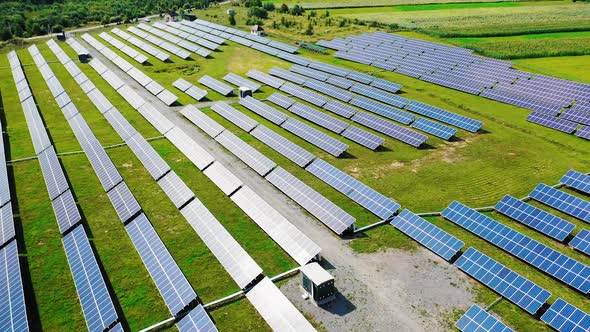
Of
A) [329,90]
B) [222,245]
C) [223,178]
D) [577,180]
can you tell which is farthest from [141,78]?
[577,180]

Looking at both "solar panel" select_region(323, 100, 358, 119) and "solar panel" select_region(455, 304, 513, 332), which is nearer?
"solar panel" select_region(455, 304, 513, 332)

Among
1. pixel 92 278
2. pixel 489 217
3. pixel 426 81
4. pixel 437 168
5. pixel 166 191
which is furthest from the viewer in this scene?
pixel 426 81

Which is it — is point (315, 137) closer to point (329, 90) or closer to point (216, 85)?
point (329, 90)

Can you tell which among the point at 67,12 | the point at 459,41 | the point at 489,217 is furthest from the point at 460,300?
the point at 67,12

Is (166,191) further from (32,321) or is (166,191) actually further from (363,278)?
(363,278)

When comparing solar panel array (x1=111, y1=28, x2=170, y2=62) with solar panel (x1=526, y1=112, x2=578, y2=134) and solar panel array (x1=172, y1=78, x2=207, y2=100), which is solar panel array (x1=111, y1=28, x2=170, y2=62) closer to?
solar panel array (x1=172, y1=78, x2=207, y2=100)

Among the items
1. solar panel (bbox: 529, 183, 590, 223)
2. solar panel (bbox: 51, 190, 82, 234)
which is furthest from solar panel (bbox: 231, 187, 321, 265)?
solar panel (bbox: 529, 183, 590, 223)
